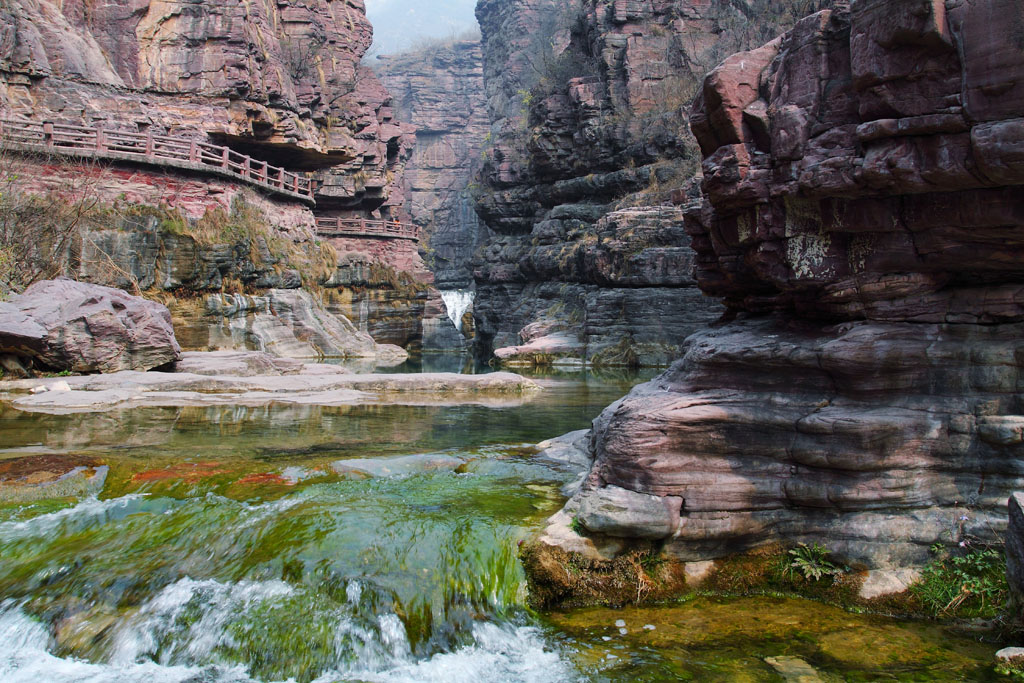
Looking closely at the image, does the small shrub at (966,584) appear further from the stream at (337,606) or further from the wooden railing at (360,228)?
the wooden railing at (360,228)

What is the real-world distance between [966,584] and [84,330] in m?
16.4

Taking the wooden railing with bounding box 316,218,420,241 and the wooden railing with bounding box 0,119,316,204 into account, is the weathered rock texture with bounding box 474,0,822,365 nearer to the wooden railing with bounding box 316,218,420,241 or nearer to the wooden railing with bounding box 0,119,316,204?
the wooden railing with bounding box 316,218,420,241

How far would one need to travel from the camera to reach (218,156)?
30.6m

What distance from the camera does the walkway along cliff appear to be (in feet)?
82.8

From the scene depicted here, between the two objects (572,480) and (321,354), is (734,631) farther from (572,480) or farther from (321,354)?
(321,354)

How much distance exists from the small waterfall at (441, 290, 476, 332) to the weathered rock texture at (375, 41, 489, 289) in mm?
8410

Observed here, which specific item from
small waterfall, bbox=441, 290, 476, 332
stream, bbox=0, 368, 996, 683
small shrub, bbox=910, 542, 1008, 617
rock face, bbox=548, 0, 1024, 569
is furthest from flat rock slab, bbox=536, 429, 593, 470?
small waterfall, bbox=441, 290, 476, 332

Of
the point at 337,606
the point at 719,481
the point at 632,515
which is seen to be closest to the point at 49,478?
the point at 337,606

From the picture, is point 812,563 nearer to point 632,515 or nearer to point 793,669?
point 793,669

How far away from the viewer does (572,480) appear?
26.1ft

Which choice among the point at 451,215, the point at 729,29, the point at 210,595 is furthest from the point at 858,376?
the point at 451,215

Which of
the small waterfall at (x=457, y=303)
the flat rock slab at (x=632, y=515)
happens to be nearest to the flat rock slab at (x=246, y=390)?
the flat rock slab at (x=632, y=515)

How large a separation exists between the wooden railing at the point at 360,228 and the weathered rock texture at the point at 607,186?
5.07 metres

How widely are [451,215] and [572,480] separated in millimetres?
71809
